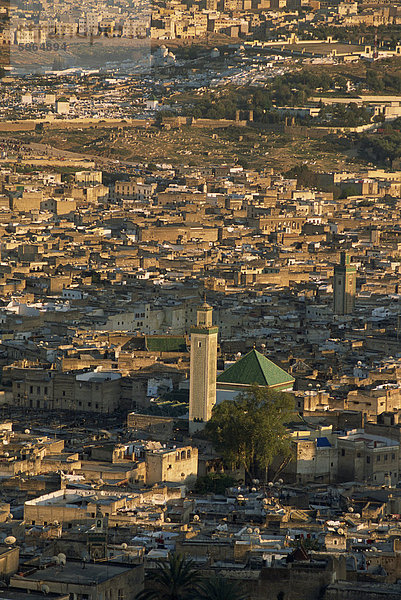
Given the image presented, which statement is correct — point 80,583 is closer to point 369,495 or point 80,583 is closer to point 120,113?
point 369,495

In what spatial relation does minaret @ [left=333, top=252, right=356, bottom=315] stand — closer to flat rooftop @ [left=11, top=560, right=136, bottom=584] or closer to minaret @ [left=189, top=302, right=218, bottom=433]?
minaret @ [left=189, top=302, right=218, bottom=433]

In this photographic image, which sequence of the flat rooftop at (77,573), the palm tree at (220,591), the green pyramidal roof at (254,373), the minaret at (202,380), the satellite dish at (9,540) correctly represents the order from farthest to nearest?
the green pyramidal roof at (254,373) → the minaret at (202,380) → the satellite dish at (9,540) → the palm tree at (220,591) → the flat rooftop at (77,573)

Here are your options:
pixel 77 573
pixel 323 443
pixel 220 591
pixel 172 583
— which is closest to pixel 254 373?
pixel 323 443

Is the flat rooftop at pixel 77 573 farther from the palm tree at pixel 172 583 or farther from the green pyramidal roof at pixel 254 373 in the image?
the green pyramidal roof at pixel 254 373

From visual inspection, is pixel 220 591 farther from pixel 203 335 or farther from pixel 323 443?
pixel 203 335

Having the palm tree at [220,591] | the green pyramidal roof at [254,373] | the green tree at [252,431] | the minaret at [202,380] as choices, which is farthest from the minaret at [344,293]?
the palm tree at [220,591]

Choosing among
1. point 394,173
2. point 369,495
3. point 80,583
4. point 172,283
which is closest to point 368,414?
point 369,495
